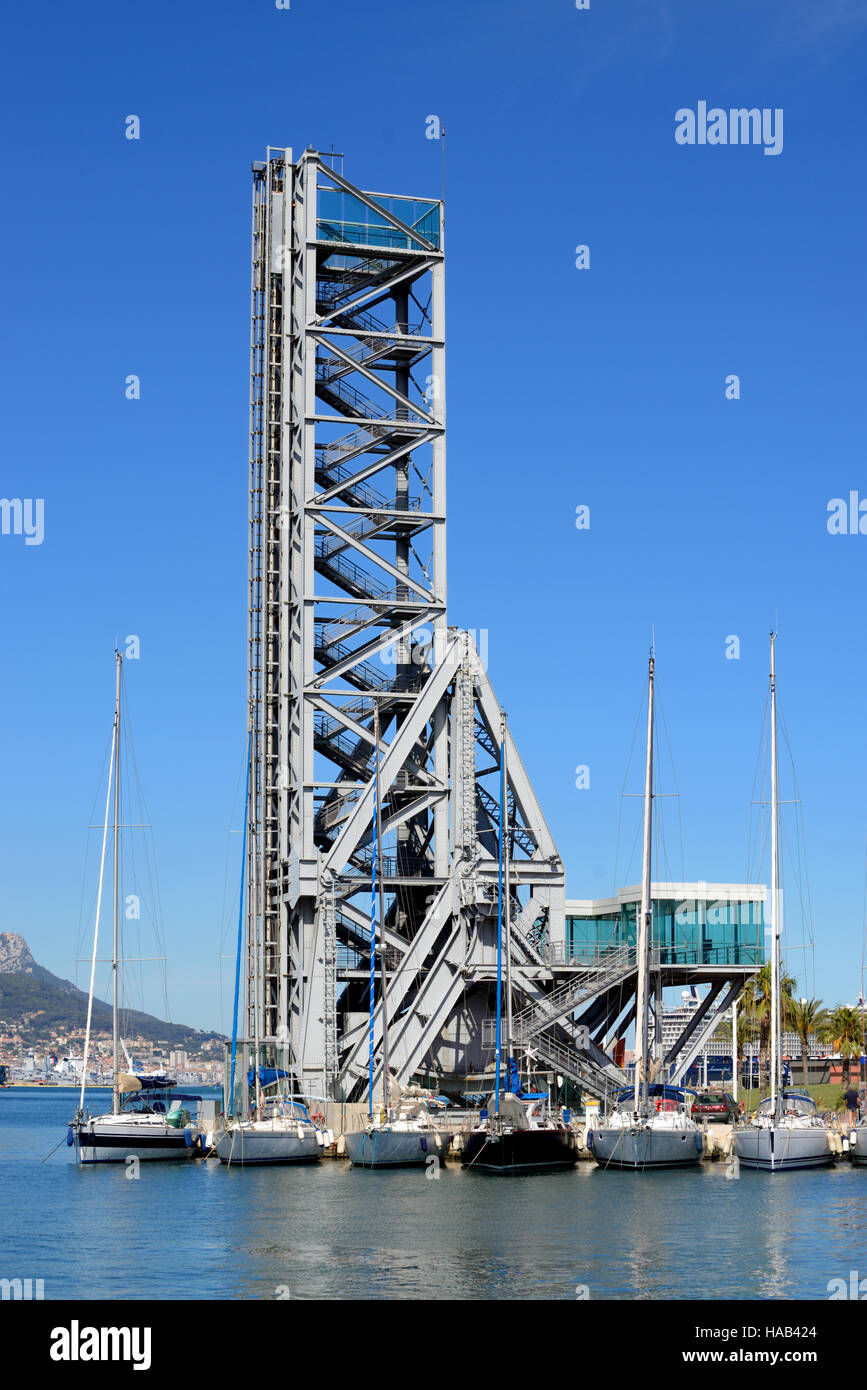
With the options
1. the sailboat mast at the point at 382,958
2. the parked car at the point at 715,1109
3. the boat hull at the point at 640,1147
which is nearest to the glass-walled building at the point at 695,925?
the parked car at the point at 715,1109

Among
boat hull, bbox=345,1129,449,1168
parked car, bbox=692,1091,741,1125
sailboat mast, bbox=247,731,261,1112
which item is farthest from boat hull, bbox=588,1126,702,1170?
sailboat mast, bbox=247,731,261,1112

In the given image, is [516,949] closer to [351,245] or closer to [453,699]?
[453,699]

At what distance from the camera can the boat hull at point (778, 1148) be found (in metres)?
63.4

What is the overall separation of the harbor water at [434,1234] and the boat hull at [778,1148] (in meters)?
0.58

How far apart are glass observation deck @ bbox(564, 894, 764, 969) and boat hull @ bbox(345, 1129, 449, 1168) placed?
15.8 meters

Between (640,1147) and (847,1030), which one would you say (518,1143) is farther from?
(847,1030)

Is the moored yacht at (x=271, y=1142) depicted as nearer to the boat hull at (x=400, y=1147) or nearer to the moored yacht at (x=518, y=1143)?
the boat hull at (x=400, y=1147)

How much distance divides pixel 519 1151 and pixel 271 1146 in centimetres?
931

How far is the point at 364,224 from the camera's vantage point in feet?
283

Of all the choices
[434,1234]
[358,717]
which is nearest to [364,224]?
[358,717]

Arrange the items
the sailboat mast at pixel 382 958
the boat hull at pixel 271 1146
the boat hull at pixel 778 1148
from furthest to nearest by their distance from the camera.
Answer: the sailboat mast at pixel 382 958
the boat hull at pixel 271 1146
the boat hull at pixel 778 1148

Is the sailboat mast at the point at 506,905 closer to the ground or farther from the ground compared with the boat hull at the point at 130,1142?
farther from the ground

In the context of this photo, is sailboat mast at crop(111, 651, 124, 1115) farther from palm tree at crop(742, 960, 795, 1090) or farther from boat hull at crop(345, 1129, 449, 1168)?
palm tree at crop(742, 960, 795, 1090)
